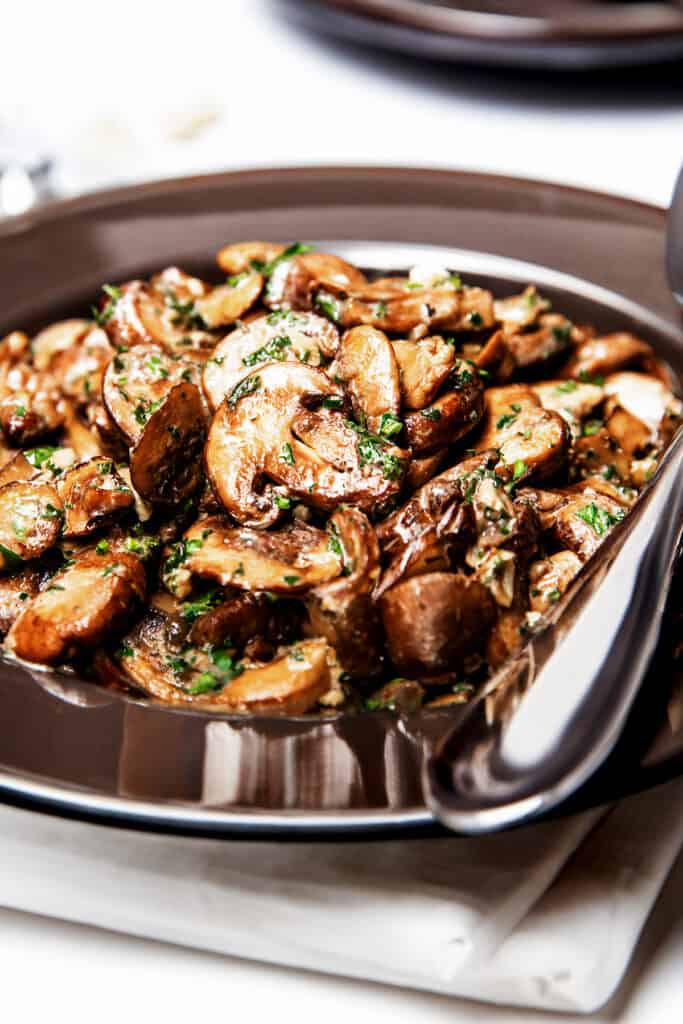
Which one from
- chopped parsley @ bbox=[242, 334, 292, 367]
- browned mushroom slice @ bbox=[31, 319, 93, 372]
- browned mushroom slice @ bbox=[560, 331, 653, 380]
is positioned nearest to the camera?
chopped parsley @ bbox=[242, 334, 292, 367]

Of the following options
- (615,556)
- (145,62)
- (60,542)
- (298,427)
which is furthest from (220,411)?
(145,62)

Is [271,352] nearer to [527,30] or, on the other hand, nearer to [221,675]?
[221,675]

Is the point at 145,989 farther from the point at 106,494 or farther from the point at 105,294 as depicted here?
the point at 105,294

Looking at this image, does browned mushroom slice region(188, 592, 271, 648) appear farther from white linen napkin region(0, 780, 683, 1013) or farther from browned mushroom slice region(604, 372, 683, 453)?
browned mushroom slice region(604, 372, 683, 453)

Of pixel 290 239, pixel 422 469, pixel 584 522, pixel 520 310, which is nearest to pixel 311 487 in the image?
pixel 422 469

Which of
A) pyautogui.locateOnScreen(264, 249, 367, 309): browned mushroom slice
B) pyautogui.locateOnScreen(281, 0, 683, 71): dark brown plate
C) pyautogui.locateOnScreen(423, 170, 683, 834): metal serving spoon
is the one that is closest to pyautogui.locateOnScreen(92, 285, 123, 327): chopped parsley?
pyautogui.locateOnScreen(264, 249, 367, 309): browned mushroom slice

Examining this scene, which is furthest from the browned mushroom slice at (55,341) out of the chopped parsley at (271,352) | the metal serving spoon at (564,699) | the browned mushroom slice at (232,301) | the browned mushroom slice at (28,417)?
the metal serving spoon at (564,699)

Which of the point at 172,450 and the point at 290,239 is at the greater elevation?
the point at 290,239
